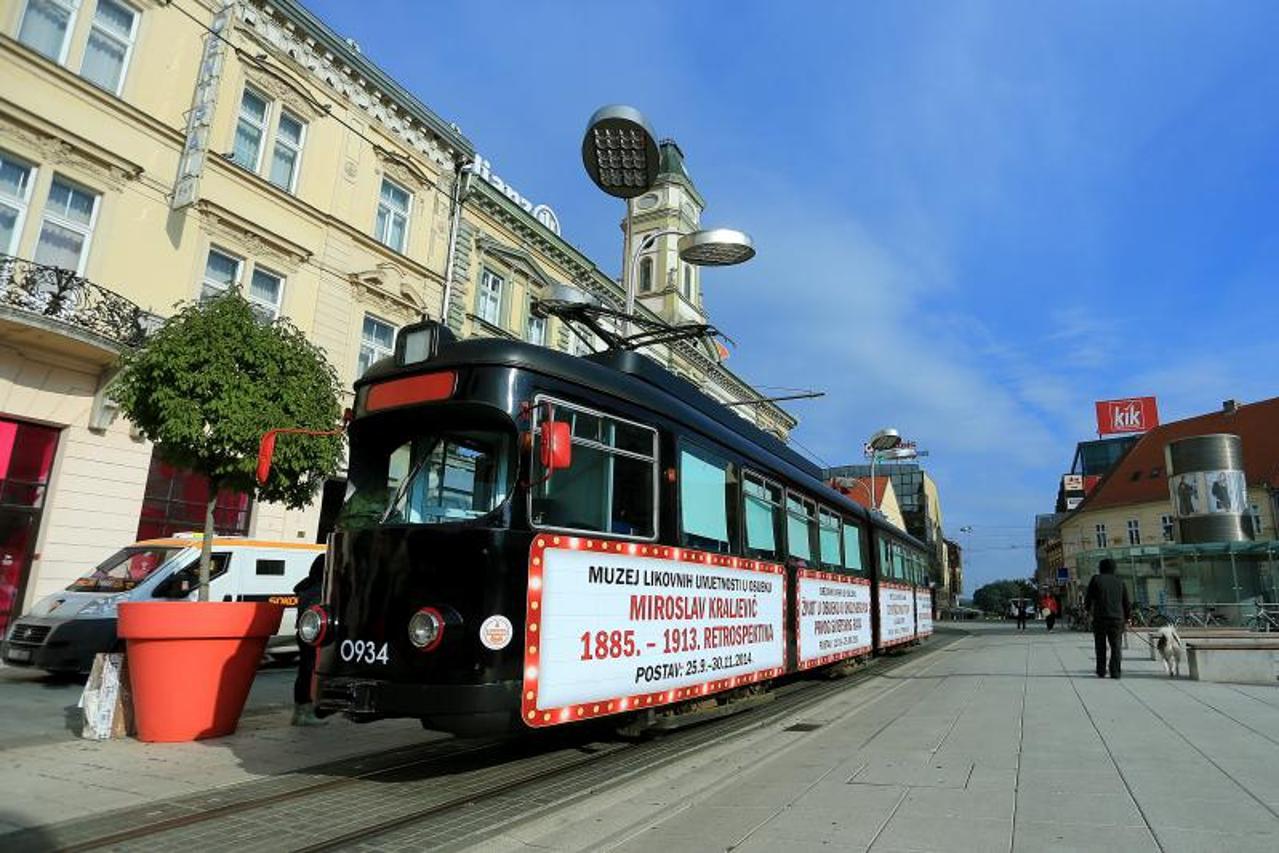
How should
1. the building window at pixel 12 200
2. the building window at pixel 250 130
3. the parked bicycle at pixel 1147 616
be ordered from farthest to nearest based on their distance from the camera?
1. the parked bicycle at pixel 1147 616
2. the building window at pixel 250 130
3. the building window at pixel 12 200

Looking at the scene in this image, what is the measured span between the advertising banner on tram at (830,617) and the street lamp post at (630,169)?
4.13 meters

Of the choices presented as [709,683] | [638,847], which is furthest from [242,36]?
[638,847]

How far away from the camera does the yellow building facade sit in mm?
13180

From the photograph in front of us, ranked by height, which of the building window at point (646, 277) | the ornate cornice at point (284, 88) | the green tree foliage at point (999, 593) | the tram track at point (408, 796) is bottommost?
the tram track at point (408, 796)

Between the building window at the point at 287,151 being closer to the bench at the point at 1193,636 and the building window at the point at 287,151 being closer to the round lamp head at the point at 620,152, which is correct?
the round lamp head at the point at 620,152

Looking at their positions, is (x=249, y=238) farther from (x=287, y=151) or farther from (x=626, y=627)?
(x=626, y=627)

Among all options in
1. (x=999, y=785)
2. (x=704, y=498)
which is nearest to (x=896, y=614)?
(x=704, y=498)

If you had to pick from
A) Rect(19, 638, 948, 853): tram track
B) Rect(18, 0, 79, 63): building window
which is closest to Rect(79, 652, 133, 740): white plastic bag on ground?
Rect(19, 638, 948, 853): tram track

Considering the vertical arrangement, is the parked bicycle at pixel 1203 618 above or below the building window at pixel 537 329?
below

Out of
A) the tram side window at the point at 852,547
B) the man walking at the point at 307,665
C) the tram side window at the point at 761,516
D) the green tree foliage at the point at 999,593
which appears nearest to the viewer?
the man walking at the point at 307,665

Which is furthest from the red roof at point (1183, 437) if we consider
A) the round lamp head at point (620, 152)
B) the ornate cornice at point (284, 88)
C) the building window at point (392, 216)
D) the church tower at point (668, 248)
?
the ornate cornice at point (284, 88)

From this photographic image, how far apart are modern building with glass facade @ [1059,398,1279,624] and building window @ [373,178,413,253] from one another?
25493 millimetres

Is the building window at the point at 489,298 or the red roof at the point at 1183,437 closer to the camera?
the building window at the point at 489,298

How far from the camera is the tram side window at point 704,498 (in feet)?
21.7
